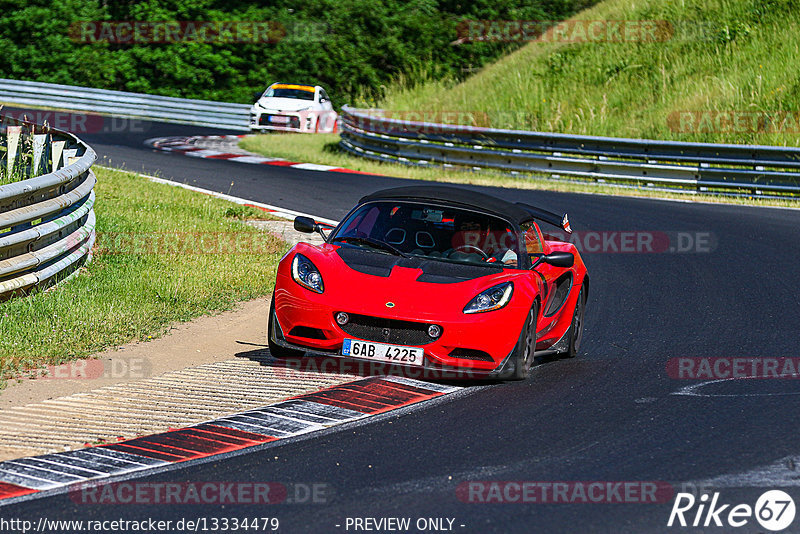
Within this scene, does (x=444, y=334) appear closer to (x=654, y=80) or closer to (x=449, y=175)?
(x=449, y=175)

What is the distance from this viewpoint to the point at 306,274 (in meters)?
8.19

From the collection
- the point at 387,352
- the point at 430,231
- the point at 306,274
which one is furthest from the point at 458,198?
the point at 387,352

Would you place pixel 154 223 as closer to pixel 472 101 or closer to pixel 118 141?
pixel 118 141

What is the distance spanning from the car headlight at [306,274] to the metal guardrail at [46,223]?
2.62 metres

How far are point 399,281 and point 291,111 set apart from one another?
82.4 feet

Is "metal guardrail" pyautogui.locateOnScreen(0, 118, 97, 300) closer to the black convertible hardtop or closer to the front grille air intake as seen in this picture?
the black convertible hardtop

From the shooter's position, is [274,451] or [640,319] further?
[640,319]

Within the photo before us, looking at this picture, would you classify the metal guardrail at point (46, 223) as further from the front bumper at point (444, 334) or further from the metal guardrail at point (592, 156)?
the metal guardrail at point (592, 156)

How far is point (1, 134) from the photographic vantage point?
15.8m

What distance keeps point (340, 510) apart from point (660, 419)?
265 cm

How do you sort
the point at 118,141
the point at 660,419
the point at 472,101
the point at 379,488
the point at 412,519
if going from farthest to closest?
the point at 472,101 < the point at 118,141 < the point at 660,419 < the point at 379,488 < the point at 412,519

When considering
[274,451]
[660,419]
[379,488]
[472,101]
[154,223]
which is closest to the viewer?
[379,488]

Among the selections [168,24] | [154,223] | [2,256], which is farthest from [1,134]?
[168,24]

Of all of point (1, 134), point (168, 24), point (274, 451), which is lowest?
point (274, 451)
